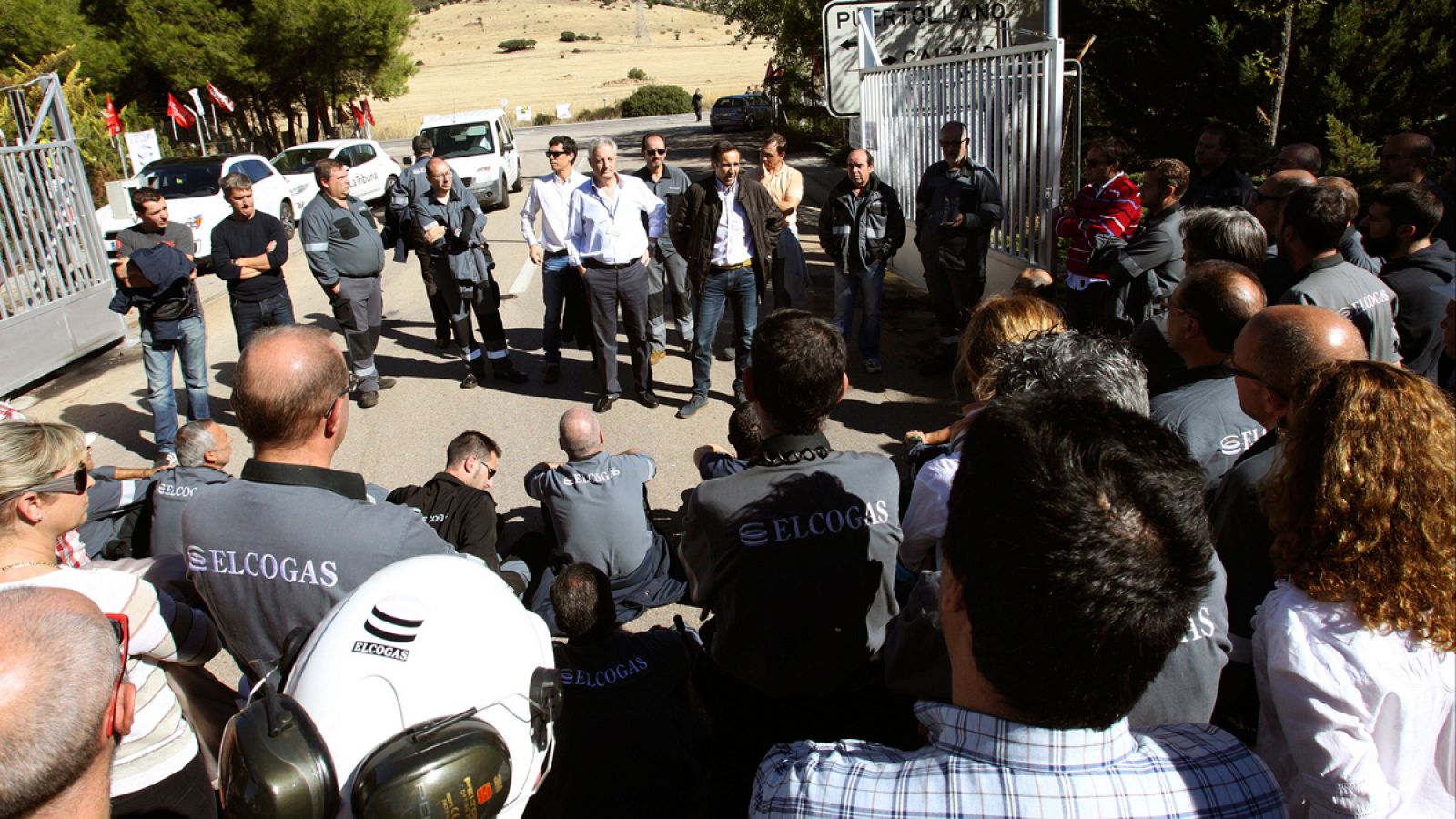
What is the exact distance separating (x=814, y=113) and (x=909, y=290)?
65.9ft

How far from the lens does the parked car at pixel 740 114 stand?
35844mm

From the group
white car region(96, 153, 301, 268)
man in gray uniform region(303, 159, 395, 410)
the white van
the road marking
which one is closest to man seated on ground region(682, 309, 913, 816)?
man in gray uniform region(303, 159, 395, 410)

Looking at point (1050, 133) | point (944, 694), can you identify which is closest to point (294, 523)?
point (944, 694)

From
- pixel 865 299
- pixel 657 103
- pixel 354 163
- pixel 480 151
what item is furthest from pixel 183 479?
pixel 657 103

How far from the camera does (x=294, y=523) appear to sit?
6.95ft

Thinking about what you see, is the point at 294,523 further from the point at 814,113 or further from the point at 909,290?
the point at 814,113

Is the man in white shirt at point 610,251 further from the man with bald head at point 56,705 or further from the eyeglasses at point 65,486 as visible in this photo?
the man with bald head at point 56,705

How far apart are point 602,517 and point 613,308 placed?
3.17 metres

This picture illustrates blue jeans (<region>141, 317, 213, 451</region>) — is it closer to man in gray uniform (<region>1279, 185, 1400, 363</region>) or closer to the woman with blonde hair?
the woman with blonde hair

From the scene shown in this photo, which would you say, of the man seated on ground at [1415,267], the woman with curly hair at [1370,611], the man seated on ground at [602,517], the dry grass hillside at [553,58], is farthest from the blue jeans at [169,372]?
the dry grass hillside at [553,58]

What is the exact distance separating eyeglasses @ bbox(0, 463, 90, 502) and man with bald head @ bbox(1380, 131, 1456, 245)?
651 cm

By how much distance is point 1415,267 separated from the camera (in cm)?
433

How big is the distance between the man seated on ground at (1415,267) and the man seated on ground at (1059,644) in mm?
3904

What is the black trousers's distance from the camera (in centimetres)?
693
